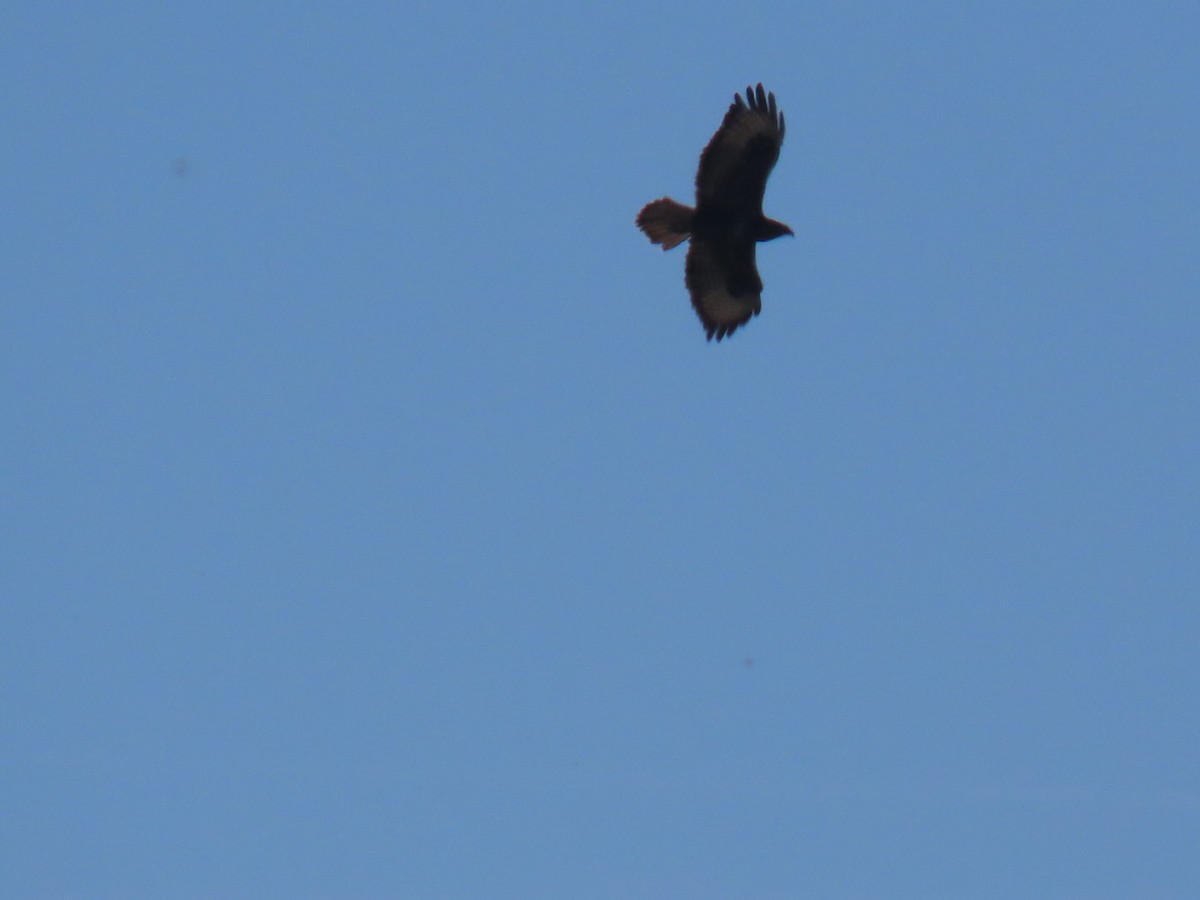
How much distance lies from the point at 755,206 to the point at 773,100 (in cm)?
111

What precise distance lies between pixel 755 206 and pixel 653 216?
1056 mm

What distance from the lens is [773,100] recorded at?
36406 millimetres

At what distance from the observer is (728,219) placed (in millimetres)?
36719

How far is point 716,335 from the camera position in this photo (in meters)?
37.2

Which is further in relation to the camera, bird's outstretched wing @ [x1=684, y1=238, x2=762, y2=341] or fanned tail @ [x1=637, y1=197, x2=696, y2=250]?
bird's outstretched wing @ [x1=684, y1=238, x2=762, y2=341]

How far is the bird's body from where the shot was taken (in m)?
36.3

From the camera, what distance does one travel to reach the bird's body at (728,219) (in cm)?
3631

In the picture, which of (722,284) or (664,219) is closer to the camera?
(664,219)

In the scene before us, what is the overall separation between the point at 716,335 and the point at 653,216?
1470 millimetres

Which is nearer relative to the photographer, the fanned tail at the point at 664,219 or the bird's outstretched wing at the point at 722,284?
the fanned tail at the point at 664,219

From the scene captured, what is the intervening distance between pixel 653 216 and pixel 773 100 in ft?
5.47

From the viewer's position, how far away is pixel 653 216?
36.6 metres
